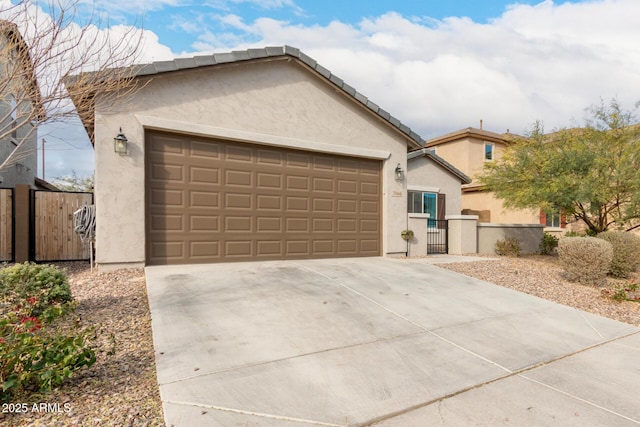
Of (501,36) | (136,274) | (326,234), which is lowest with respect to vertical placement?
(136,274)

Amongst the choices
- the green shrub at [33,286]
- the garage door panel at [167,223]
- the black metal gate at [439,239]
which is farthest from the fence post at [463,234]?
the green shrub at [33,286]

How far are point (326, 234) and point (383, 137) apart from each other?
363cm

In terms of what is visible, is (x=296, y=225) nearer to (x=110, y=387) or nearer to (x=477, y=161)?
(x=110, y=387)

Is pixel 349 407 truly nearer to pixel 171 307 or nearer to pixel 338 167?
pixel 171 307

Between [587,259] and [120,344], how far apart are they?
9610mm

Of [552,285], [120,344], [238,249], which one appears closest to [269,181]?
[238,249]

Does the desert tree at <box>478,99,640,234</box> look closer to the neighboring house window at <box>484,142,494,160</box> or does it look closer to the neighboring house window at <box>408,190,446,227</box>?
the neighboring house window at <box>408,190,446,227</box>

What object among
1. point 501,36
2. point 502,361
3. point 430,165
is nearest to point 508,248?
point 430,165

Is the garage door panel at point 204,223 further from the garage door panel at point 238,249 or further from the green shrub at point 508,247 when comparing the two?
the green shrub at point 508,247

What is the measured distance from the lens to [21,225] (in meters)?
8.44

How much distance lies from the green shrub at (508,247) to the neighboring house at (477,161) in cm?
681

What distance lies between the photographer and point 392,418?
8.77 feet

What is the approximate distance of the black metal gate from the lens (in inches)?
507

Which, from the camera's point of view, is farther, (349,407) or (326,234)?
(326,234)
